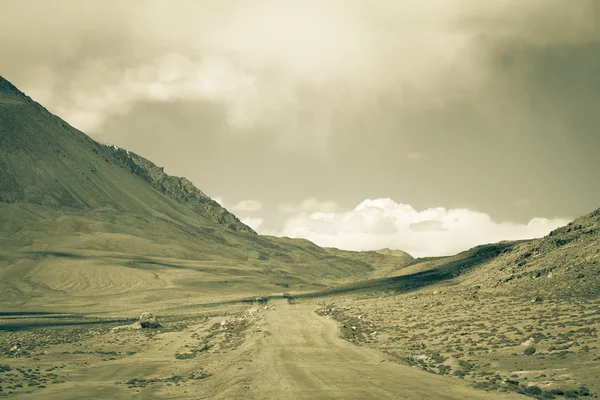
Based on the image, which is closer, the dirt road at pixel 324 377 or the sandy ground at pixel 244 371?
the dirt road at pixel 324 377

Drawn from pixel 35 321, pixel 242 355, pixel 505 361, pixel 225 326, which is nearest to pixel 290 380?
pixel 242 355

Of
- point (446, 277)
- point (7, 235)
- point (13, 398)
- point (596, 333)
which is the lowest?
point (13, 398)

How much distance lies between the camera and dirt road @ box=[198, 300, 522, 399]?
20.3 metres

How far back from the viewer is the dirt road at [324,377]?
20312 mm

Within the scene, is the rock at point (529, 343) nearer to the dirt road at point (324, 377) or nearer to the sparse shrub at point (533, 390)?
the dirt road at point (324, 377)

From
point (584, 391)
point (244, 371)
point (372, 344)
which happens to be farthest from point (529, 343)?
point (244, 371)

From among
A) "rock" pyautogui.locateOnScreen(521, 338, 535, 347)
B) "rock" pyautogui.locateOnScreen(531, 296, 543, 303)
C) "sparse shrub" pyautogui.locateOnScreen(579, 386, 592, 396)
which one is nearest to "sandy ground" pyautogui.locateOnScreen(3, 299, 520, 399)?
"sparse shrub" pyautogui.locateOnScreen(579, 386, 592, 396)

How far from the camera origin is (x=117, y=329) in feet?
182

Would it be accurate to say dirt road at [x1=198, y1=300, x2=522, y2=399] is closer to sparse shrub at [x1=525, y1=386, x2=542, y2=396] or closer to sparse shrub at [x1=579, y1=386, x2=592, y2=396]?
sparse shrub at [x1=525, y1=386, x2=542, y2=396]

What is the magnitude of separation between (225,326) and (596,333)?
35504 millimetres

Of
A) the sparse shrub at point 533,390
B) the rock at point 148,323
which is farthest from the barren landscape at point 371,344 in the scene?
the rock at point 148,323

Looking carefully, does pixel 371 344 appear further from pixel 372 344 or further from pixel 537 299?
pixel 537 299

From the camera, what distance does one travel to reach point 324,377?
24.0 m

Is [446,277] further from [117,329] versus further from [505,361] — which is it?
[505,361]
